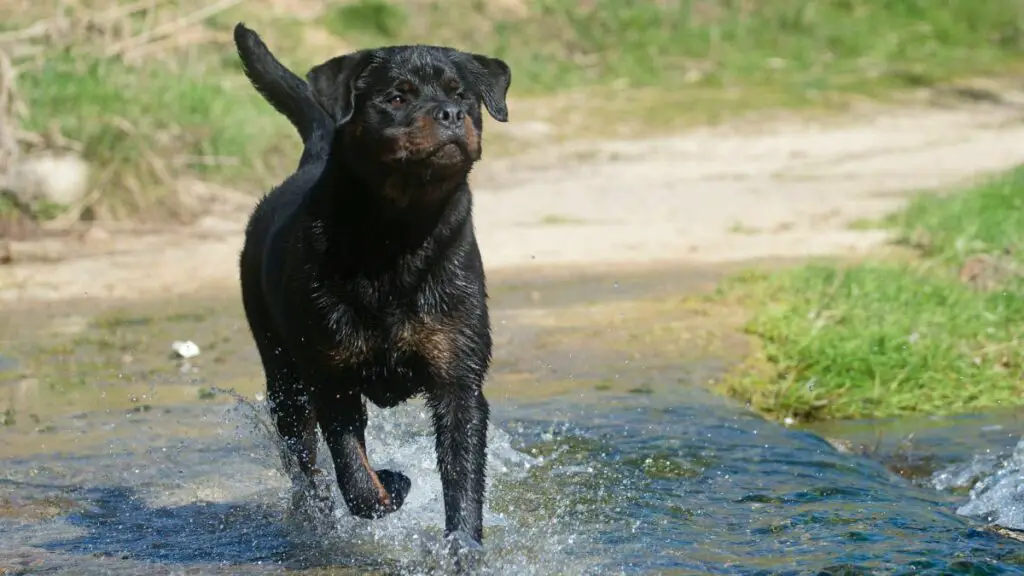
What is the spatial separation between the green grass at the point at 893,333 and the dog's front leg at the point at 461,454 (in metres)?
2.23

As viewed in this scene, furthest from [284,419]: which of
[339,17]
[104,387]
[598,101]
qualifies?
[339,17]

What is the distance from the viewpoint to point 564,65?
1694 cm

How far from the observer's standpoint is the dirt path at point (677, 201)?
9.52 m

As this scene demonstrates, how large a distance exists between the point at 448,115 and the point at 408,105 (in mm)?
185

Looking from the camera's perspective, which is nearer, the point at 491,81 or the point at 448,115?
the point at 448,115

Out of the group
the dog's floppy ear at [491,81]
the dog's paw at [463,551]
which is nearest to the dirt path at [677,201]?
the dog's floppy ear at [491,81]

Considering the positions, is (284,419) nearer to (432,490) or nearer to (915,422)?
(432,490)

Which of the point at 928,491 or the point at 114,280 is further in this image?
the point at 114,280

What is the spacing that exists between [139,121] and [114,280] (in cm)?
220

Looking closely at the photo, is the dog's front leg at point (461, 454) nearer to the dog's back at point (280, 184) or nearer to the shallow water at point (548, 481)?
the shallow water at point (548, 481)

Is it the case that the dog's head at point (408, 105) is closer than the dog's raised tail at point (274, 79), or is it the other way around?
the dog's head at point (408, 105)

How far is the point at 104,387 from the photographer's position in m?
6.95

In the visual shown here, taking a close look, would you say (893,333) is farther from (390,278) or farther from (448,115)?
(448,115)

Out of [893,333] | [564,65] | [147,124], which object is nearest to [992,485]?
[893,333]
